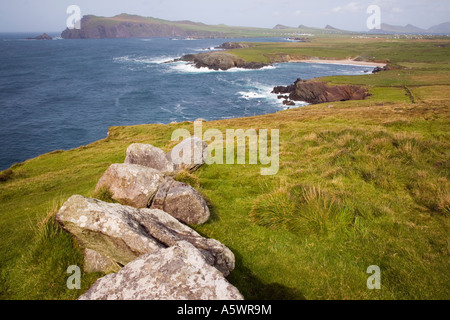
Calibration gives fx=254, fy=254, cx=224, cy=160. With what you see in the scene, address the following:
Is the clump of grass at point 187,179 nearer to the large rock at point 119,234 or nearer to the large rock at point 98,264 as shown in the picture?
the large rock at point 119,234

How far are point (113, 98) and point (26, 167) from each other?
62034mm

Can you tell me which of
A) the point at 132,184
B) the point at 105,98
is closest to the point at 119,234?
the point at 132,184

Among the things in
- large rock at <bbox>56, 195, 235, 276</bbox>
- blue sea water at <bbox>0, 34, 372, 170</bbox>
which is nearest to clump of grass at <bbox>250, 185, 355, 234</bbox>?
large rock at <bbox>56, 195, 235, 276</bbox>

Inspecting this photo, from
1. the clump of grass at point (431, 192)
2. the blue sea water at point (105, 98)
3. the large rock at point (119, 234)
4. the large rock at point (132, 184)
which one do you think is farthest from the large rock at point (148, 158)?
the blue sea water at point (105, 98)

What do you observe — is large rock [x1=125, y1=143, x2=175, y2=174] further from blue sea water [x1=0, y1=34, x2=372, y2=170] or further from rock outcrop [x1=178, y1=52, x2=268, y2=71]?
rock outcrop [x1=178, y1=52, x2=268, y2=71]

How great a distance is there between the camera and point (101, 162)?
2522 cm

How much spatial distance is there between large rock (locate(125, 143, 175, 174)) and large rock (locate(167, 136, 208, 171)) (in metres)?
0.87

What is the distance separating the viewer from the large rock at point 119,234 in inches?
278

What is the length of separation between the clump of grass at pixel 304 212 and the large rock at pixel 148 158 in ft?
23.8

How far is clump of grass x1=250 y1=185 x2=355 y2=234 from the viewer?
395 inches

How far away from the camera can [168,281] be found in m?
5.44

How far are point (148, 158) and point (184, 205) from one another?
22.4 ft

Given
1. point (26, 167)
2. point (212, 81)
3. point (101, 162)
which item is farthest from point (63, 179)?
point (212, 81)

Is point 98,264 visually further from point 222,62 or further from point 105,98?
point 222,62
